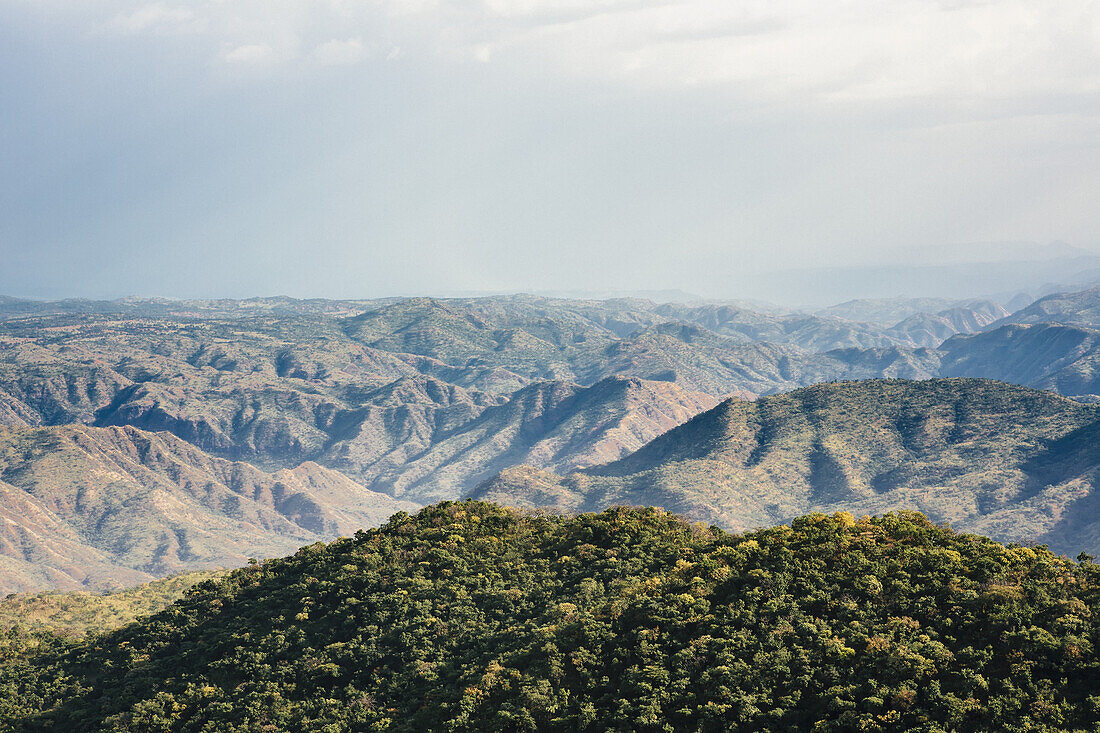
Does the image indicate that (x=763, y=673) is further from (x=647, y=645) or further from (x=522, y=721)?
(x=522, y=721)

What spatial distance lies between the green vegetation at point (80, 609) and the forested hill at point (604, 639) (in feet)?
144

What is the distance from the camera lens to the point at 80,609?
16638cm

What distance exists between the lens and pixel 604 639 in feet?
232

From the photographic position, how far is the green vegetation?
150625 mm

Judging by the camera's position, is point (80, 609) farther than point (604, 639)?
Yes

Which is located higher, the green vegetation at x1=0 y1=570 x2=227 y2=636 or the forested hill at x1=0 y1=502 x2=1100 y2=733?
the forested hill at x1=0 y1=502 x2=1100 y2=733

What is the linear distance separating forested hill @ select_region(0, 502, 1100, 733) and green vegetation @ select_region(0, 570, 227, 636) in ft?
144

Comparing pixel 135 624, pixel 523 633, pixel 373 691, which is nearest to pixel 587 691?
pixel 523 633

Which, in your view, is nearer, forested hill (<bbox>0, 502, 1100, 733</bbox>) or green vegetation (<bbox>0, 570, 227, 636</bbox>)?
forested hill (<bbox>0, 502, 1100, 733</bbox>)

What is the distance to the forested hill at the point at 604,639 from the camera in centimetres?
5719

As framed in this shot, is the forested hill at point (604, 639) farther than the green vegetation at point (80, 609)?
No

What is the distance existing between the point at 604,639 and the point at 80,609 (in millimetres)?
140489

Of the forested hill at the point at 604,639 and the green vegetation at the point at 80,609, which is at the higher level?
the forested hill at the point at 604,639

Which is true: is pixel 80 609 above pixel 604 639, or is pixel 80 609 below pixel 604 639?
below
